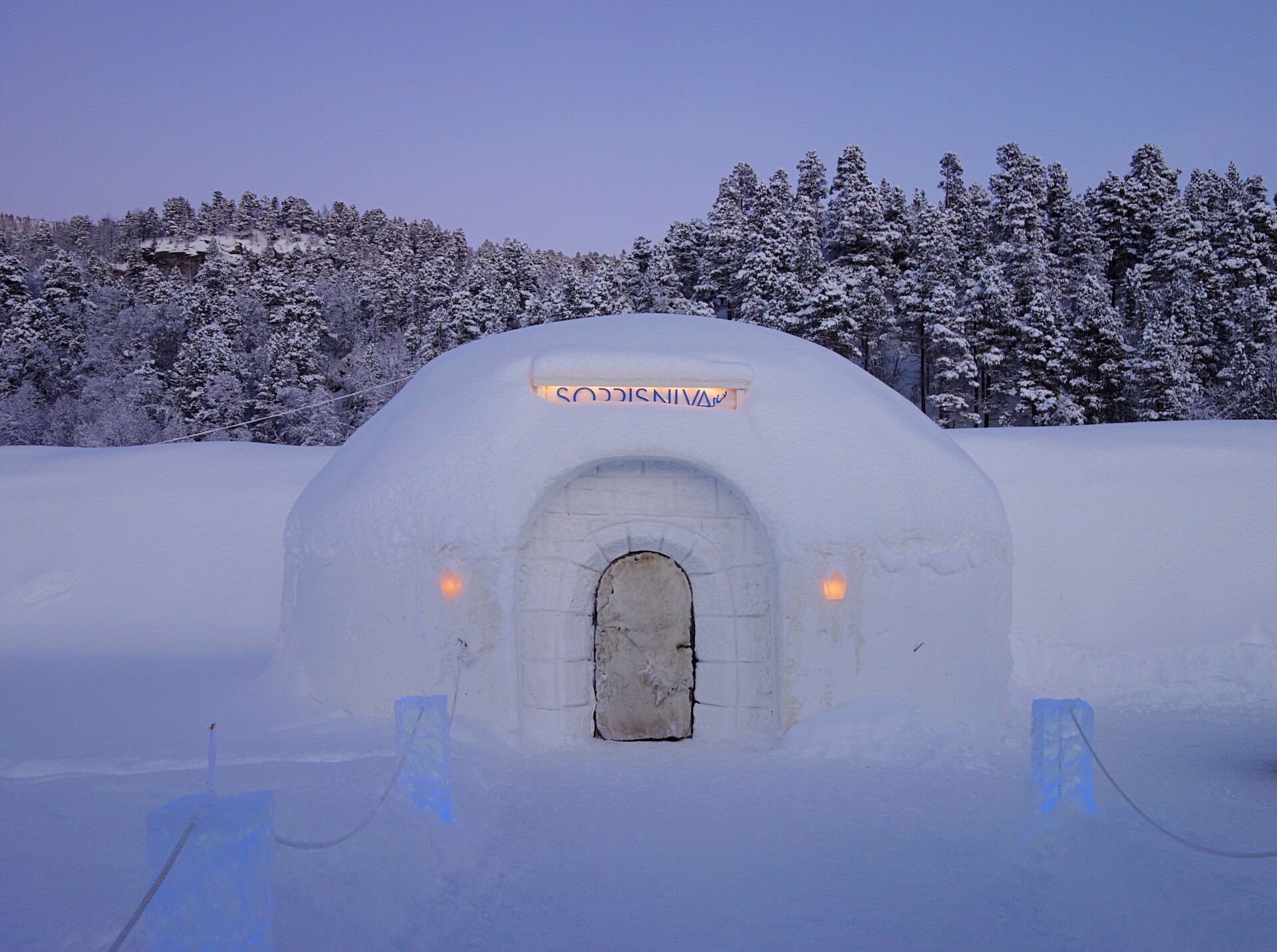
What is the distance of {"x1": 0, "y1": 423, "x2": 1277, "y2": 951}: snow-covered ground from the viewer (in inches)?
146

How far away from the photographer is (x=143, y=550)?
1135cm

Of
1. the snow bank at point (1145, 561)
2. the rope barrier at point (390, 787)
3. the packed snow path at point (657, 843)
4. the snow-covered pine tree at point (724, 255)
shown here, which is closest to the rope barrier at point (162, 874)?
the packed snow path at point (657, 843)

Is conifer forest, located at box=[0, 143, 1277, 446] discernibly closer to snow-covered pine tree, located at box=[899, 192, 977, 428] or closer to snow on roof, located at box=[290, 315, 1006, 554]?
snow-covered pine tree, located at box=[899, 192, 977, 428]

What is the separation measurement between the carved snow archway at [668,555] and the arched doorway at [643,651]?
4.0 inches

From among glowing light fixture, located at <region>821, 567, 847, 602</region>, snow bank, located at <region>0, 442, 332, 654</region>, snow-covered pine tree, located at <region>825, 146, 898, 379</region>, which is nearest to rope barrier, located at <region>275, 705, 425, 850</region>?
glowing light fixture, located at <region>821, 567, 847, 602</region>

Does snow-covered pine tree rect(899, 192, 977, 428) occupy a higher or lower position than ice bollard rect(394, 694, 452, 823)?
higher

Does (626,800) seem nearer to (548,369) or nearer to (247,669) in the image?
(548,369)

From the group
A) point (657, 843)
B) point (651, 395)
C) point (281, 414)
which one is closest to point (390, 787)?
point (657, 843)

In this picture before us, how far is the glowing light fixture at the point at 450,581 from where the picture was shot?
645cm

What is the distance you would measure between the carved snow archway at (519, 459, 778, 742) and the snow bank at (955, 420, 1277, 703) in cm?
385

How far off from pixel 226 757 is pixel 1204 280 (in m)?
39.0

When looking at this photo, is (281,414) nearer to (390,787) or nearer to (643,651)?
(643,651)

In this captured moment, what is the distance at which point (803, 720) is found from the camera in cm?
645

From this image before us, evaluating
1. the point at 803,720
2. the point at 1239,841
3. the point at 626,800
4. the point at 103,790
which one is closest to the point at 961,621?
the point at 803,720
